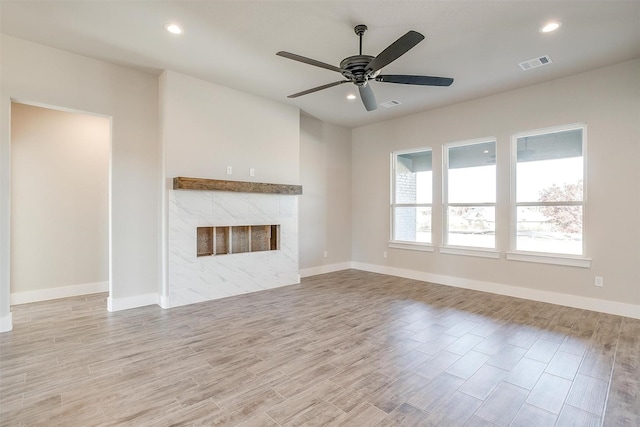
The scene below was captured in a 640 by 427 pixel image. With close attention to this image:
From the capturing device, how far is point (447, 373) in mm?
2492

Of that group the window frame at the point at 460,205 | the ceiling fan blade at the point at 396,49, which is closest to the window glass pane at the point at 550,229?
the window frame at the point at 460,205

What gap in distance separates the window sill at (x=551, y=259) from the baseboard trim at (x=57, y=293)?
6396 mm

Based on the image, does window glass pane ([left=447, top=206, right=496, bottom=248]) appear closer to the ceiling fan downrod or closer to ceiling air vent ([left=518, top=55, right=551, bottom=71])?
ceiling air vent ([left=518, top=55, right=551, bottom=71])

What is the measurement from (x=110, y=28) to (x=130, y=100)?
115cm

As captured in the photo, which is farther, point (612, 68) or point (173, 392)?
point (612, 68)

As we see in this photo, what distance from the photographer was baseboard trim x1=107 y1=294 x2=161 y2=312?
4012 millimetres

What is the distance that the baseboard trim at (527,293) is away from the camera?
152 inches

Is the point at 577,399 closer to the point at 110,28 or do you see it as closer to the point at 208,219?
the point at 208,219

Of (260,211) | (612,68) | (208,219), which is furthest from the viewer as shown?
(260,211)

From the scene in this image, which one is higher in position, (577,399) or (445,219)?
(445,219)

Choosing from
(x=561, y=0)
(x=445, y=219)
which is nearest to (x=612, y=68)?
(x=561, y=0)

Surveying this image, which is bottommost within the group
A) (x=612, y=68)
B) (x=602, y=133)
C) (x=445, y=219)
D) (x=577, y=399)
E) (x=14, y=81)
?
Result: (x=577, y=399)

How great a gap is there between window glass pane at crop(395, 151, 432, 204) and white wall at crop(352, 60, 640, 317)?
0.78 feet

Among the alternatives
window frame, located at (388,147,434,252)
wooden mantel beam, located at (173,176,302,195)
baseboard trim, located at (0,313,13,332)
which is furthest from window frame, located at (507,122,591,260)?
baseboard trim, located at (0,313,13,332)
